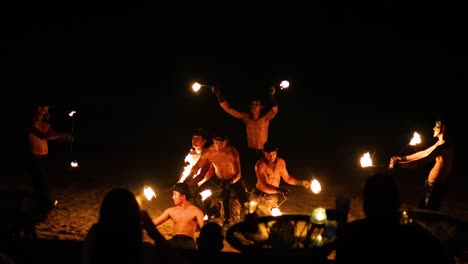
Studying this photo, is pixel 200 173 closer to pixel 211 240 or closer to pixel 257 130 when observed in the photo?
pixel 257 130

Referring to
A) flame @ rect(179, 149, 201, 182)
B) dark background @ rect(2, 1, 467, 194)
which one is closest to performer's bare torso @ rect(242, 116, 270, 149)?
flame @ rect(179, 149, 201, 182)

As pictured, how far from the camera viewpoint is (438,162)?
7023 mm

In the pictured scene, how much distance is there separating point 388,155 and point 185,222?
11.7 m

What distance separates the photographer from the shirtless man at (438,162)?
6949 millimetres

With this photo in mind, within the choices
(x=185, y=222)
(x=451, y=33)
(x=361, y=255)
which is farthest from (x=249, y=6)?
(x=361, y=255)

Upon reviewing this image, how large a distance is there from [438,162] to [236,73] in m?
32.2

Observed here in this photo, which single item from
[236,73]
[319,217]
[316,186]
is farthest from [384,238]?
[236,73]

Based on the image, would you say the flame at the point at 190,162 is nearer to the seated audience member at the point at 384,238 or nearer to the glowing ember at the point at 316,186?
the glowing ember at the point at 316,186

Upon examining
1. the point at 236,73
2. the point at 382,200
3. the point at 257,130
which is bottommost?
the point at 382,200

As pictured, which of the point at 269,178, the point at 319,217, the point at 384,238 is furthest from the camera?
the point at 269,178

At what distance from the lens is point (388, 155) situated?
54.4ft

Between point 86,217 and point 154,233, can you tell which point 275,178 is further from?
point 154,233

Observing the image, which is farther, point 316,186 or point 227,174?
point 227,174

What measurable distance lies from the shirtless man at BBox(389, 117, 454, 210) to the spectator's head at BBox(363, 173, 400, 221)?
429 cm
